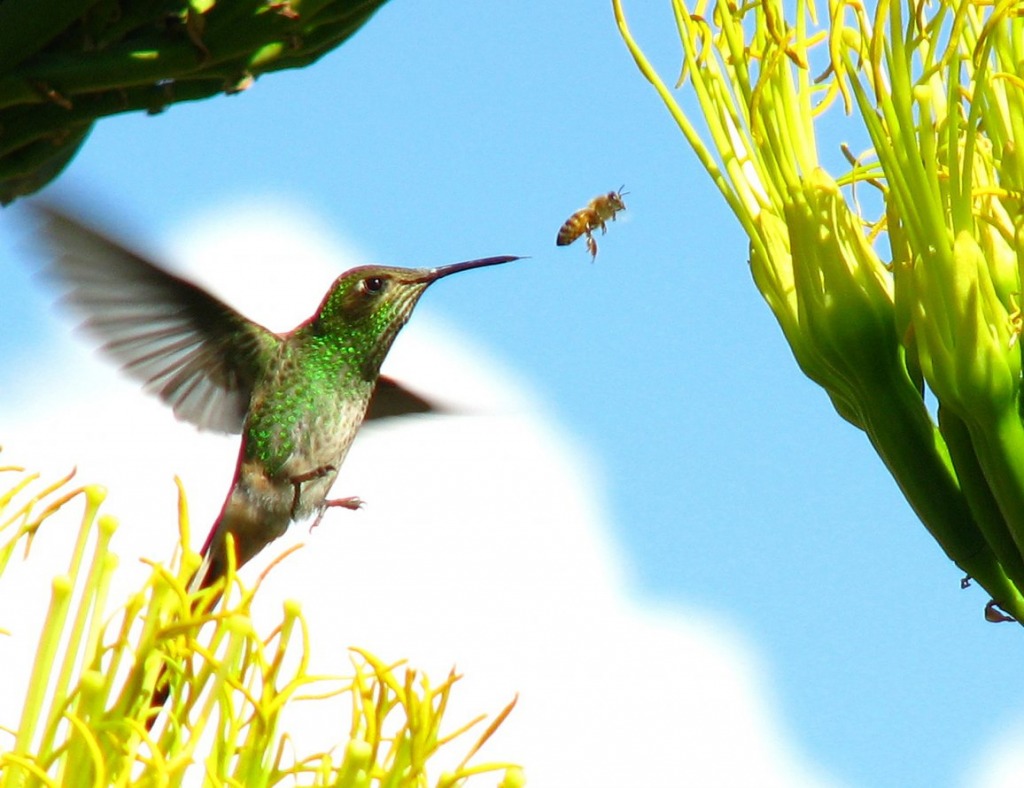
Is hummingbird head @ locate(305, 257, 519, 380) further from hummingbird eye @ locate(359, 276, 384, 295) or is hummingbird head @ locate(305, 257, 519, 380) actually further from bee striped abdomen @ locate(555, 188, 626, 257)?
bee striped abdomen @ locate(555, 188, 626, 257)

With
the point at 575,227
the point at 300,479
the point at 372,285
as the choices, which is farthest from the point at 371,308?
the point at 575,227

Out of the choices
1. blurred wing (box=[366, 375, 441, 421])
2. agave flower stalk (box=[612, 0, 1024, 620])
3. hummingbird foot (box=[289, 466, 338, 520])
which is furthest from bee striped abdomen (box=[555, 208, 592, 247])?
agave flower stalk (box=[612, 0, 1024, 620])

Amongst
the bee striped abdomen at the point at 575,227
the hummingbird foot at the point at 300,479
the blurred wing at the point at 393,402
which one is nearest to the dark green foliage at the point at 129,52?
the hummingbird foot at the point at 300,479

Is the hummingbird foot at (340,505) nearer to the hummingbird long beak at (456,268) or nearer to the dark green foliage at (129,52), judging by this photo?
the hummingbird long beak at (456,268)

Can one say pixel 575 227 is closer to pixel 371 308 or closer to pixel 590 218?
pixel 590 218

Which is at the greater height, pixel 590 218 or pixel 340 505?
pixel 590 218

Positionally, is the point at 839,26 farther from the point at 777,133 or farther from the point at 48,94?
the point at 48,94
